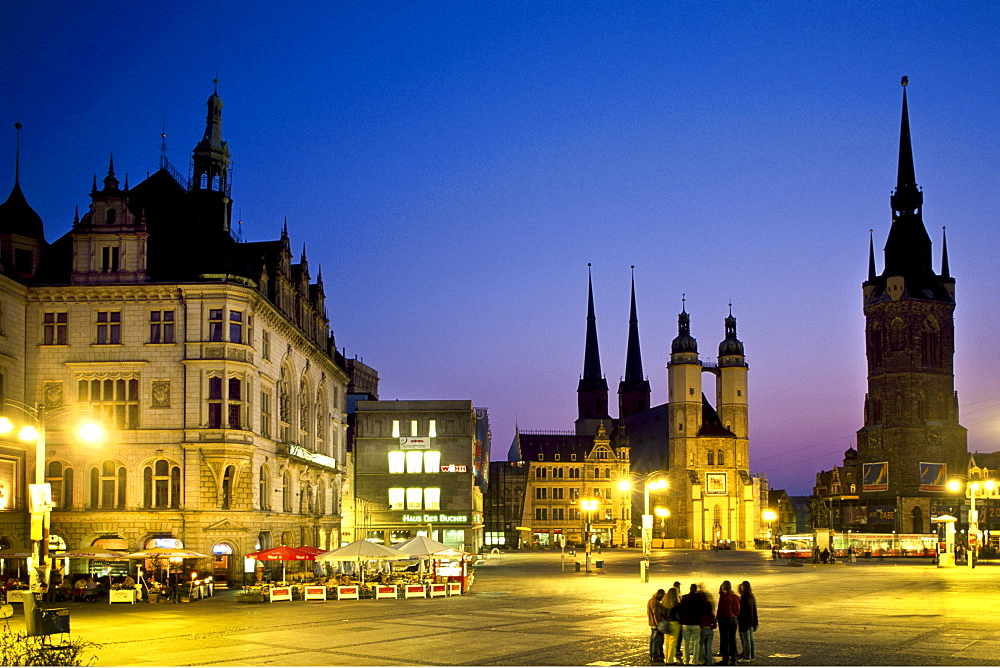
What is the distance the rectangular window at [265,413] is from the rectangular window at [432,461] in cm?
4013

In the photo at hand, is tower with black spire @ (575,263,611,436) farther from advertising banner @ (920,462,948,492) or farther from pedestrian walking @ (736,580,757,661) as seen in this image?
pedestrian walking @ (736,580,757,661)

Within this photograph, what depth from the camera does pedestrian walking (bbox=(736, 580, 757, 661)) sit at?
23047 mm

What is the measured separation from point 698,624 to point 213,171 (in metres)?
49.1

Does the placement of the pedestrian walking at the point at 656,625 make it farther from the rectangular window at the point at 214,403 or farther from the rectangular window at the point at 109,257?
the rectangular window at the point at 109,257

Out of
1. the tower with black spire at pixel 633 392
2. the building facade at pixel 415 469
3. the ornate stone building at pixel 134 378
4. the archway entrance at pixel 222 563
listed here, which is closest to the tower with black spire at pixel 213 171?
the ornate stone building at pixel 134 378

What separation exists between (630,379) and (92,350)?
152m

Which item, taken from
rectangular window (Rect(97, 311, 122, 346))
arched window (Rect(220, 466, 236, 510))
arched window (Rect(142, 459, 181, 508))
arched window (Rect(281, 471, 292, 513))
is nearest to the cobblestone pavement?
arched window (Rect(220, 466, 236, 510))

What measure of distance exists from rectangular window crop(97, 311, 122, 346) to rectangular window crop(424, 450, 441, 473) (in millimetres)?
46683

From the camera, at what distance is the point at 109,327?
5259 centimetres

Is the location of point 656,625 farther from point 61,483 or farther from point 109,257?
point 109,257

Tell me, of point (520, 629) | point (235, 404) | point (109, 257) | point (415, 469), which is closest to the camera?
point (520, 629)

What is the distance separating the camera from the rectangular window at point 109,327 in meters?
52.5

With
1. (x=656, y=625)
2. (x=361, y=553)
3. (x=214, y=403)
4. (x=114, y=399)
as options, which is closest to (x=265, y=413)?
(x=214, y=403)

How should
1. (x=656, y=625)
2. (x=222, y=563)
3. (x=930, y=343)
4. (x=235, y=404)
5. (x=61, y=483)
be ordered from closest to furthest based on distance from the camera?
(x=656, y=625), (x=222, y=563), (x=235, y=404), (x=61, y=483), (x=930, y=343)
